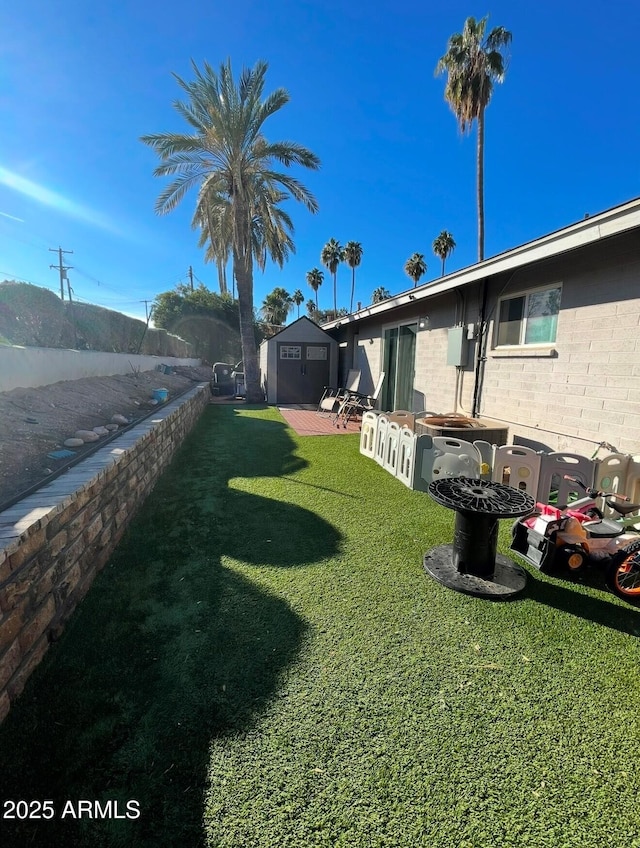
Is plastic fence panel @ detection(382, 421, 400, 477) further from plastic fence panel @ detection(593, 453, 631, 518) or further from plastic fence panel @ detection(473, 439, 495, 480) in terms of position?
plastic fence panel @ detection(593, 453, 631, 518)

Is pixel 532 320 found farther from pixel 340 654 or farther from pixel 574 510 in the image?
pixel 340 654

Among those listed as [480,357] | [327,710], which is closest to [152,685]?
[327,710]

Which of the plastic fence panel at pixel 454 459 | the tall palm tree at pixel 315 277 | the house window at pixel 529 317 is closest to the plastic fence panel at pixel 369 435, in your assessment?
the plastic fence panel at pixel 454 459

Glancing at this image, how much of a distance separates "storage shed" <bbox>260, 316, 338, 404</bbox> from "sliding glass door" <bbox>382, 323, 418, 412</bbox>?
3.56 metres

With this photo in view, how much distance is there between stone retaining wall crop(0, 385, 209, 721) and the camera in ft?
5.21

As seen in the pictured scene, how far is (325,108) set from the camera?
334 inches

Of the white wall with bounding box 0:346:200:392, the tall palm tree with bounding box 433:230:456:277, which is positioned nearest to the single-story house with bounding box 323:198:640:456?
Answer: the white wall with bounding box 0:346:200:392

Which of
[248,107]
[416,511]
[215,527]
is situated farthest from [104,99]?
[416,511]

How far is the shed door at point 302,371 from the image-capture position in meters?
12.1

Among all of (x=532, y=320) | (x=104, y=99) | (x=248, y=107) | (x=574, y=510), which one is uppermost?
(x=248, y=107)

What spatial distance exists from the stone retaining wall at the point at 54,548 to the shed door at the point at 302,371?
890cm

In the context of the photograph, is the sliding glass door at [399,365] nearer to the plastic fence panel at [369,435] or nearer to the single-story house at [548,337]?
the single-story house at [548,337]

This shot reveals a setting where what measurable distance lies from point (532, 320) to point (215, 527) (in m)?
4.58

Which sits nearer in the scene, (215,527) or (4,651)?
(4,651)
